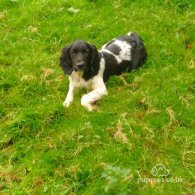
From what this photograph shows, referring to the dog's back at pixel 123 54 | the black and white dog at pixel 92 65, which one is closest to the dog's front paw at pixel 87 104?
the black and white dog at pixel 92 65

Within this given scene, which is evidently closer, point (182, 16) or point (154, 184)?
point (154, 184)

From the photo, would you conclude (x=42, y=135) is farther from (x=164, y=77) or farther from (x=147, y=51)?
(x=147, y=51)

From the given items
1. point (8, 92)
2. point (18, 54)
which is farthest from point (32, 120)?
point (18, 54)

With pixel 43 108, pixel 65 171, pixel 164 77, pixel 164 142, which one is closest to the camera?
pixel 65 171

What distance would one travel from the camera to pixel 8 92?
741 cm

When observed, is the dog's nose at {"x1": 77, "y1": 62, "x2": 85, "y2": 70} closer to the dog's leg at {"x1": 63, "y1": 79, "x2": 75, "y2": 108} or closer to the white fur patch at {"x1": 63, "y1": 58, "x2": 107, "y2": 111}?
the white fur patch at {"x1": 63, "y1": 58, "x2": 107, "y2": 111}

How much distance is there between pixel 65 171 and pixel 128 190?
33.7 inches

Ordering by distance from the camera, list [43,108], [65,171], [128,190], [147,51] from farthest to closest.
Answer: [147,51] → [43,108] → [65,171] → [128,190]

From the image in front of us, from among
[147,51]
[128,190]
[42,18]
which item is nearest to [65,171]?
[128,190]

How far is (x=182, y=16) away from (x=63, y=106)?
12.3 feet

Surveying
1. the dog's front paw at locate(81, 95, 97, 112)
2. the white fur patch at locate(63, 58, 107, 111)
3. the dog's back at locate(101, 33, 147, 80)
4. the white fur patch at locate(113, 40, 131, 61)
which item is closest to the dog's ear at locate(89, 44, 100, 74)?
the white fur patch at locate(63, 58, 107, 111)

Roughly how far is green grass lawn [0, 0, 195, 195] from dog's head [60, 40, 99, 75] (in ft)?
1.32

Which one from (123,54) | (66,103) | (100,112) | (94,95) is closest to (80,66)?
(94,95)

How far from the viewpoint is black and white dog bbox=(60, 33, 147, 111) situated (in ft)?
23.0
